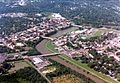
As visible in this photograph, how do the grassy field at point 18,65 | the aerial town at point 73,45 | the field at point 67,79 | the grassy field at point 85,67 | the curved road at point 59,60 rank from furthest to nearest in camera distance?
1. the aerial town at point 73,45
2. the grassy field at point 18,65
3. the curved road at point 59,60
4. the grassy field at point 85,67
5. the field at point 67,79

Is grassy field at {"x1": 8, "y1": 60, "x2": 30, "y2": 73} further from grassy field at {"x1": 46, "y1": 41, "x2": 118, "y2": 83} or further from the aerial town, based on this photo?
grassy field at {"x1": 46, "y1": 41, "x2": 118, "y2": 83}

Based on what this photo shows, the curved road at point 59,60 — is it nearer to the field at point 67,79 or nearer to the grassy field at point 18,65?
the field at point 67,79

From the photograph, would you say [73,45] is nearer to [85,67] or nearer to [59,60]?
[59,60]

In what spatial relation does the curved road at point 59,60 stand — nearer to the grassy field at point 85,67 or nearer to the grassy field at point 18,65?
the grassy field at point 85,67

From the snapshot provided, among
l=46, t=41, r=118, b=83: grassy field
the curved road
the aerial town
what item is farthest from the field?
l=46, t=41, r=118, b=83: grassy field

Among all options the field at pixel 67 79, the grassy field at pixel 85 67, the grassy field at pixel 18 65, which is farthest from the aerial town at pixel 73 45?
the field at pixel 67 79

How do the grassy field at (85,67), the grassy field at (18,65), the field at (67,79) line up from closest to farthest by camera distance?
the field at (67,79), the grassy field at (85,67), the grassy field at (18,65)

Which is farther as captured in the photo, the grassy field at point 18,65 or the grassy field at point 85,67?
the grassy field at point 18,65

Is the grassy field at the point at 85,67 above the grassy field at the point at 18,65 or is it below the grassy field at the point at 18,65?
below

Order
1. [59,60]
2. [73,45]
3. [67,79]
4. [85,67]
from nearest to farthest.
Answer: [67,79] → [85,67] → [59,60] → [73,45]

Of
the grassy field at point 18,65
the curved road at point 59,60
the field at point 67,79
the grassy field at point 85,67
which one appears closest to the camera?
the field at point 67,79

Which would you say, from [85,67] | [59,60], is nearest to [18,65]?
[59,60]

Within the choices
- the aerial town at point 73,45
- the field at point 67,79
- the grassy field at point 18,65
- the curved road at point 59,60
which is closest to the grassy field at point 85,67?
the aerial town at point 73,45
